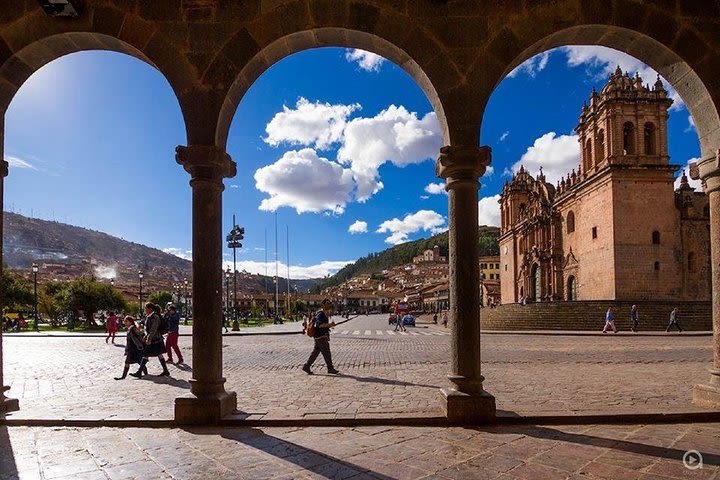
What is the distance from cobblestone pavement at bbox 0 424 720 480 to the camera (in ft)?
12.6

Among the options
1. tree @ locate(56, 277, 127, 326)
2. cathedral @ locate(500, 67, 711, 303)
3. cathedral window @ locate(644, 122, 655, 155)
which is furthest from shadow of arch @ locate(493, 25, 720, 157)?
tree @ locate(56, 277, 127, 326)

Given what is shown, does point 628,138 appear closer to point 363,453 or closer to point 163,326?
point 163,326

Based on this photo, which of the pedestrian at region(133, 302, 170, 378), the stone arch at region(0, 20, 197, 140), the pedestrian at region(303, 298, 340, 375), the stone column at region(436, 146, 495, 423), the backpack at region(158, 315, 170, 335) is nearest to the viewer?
the stone column at region(436, 146, 495, 423)

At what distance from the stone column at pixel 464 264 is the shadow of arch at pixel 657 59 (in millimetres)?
1038

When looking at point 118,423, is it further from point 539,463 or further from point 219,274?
point 539,463

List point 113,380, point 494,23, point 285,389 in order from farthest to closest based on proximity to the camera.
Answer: point 113,380 → point 285,389 → point 494,23

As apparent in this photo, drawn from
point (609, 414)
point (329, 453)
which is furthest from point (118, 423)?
point (609, 414)

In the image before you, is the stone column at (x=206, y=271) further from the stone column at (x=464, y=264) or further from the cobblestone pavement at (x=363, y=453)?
the stone column at (x=464, y=264)

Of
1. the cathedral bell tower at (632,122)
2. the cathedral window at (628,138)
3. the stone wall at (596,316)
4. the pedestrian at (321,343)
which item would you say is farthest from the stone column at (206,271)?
the cathedral window at (628,138)

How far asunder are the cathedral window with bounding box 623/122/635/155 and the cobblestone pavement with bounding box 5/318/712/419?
25.0m

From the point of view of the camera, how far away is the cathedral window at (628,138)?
34.1 meters

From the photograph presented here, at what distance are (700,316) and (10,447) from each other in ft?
102

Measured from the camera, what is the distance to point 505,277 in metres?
56.7

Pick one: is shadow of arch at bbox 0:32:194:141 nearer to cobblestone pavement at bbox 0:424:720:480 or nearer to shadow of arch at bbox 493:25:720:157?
cobblestone pavement at bbox 0:424:720:480
